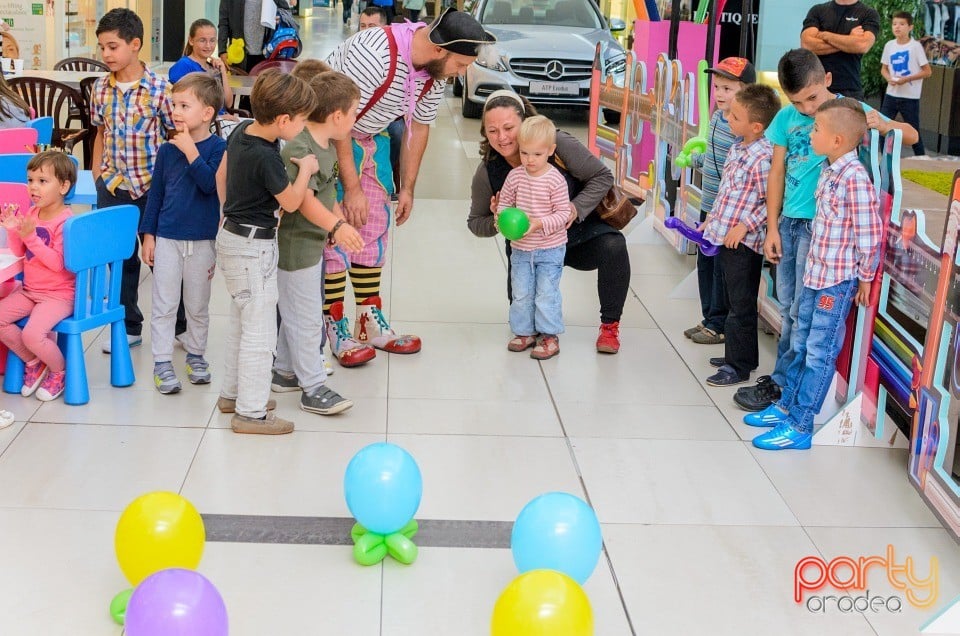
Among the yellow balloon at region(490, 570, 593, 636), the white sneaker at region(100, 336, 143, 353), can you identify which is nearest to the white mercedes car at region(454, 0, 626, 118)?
the white sneaker at region(100, 336, 143, 353)

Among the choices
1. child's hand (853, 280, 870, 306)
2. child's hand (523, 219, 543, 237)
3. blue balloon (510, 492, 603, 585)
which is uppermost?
child's hand (523, 219, 543, 237)

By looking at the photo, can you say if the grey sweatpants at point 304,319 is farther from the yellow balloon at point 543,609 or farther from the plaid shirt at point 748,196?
the yellow balloon at point 543,609

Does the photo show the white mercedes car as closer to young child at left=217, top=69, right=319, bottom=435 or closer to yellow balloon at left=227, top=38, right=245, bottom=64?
yellow balloon at left=227, top=38, right=245, bottom=64

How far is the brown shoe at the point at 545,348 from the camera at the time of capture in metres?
5.92

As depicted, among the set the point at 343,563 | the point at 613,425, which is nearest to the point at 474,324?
the point at 613,425

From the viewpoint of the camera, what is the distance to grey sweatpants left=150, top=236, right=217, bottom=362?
5.15 m

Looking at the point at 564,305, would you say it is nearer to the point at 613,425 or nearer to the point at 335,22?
the point at 613,425

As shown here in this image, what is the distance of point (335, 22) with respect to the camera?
4056 centimetres

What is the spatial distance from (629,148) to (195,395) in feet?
17.1

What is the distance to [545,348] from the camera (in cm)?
595

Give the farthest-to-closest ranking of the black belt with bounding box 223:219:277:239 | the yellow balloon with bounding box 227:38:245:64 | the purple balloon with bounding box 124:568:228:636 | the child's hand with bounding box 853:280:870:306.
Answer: the yellow balloon with bounding box 227:38:245:64, the child's hand with bounding box 853:280:870:306, the black belt with bounding box 223:219:277:239, the purple balloon with bounding box 124:568:228:636

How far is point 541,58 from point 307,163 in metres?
10.4

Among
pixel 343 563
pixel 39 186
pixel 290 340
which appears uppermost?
pixel 39 186

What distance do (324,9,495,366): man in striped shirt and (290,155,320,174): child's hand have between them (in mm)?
560
